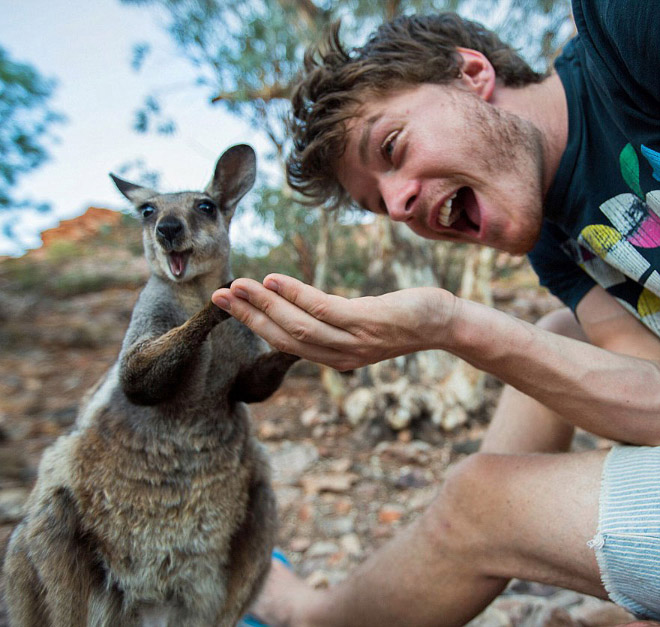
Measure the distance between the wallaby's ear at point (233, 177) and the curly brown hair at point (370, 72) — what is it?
0.73 feet

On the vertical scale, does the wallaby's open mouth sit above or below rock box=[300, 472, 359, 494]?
above

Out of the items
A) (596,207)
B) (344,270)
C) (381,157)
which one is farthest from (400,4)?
(596,207)

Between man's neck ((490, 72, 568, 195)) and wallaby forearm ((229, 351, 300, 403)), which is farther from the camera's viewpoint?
man's neck ((490, 72, 568, 195))

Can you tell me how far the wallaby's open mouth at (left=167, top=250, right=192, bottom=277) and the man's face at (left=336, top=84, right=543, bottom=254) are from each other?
2.29 ft

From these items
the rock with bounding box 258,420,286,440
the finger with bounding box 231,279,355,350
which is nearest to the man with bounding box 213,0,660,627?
the finger with bounding box 231,279,355,350

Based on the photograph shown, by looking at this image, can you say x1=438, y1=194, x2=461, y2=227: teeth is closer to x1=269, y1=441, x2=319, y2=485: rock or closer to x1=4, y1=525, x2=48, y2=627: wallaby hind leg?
x1=4, y1=525, x2=48, y2=627: wallaby hind leg

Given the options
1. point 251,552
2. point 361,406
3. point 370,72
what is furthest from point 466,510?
point 361,406

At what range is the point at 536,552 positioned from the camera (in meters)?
1.41

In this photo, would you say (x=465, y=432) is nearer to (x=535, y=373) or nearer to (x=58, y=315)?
(x=535, y=373)

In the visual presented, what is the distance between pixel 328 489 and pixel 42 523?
162 cm

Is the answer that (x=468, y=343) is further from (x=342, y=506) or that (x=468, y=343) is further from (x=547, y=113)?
(x=342, y=506)

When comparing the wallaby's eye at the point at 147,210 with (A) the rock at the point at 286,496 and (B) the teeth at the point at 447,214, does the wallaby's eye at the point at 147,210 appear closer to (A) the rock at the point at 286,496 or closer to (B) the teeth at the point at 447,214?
(B) the teeth at the point at 447,214

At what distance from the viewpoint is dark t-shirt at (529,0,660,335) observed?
1.25m

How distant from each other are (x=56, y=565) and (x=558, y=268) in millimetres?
1862
